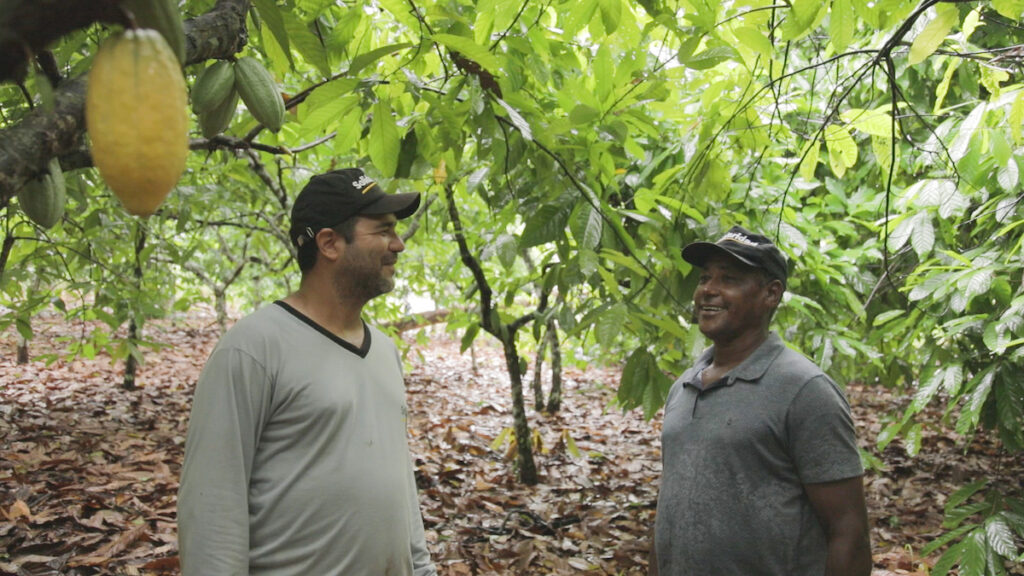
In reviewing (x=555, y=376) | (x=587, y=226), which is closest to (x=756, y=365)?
(x=587, y=226)

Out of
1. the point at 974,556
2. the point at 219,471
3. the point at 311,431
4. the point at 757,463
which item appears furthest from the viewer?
the point at 974,556

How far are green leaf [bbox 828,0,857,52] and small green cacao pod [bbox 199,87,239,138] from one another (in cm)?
123

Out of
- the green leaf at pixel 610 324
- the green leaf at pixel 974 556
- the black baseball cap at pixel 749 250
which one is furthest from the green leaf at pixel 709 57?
→ the green leaf at pixel 974 556

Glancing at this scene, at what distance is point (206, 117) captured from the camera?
1.10 m

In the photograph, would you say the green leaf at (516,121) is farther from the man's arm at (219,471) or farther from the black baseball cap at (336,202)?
the man's arm at (219,471)

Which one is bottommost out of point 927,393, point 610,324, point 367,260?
point 927,393

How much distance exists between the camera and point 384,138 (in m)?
1.68

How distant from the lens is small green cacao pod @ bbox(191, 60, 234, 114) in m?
0.98

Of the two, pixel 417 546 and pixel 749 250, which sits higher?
pixel 749 250

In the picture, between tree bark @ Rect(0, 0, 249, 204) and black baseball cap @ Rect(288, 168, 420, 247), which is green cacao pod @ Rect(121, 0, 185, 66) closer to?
tree bark @ Rect(0, 0, 249, 204)

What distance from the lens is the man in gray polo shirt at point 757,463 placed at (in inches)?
55.5

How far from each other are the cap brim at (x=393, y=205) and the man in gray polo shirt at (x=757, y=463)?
739 mm

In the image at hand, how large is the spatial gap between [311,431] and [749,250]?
3.47 feet

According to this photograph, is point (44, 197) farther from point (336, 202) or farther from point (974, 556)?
point (974, 556)
